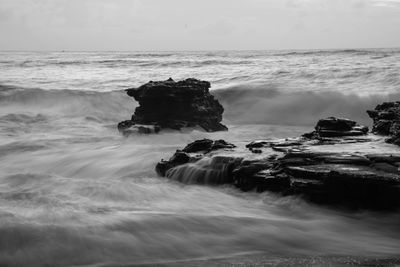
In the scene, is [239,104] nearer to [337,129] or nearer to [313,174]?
[337,129]

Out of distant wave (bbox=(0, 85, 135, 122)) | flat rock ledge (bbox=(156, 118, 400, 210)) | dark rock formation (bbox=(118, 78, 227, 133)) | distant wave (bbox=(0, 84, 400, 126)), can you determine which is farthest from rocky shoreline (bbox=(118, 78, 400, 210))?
distant wave (bbox=(0, 85, 135, 122))

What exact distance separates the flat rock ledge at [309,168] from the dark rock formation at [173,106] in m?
3.97

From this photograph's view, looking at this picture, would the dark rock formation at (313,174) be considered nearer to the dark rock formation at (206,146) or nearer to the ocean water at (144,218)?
the ocean water at (144,218)

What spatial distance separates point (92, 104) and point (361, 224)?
14522 mm

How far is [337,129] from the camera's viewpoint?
698 centimetres

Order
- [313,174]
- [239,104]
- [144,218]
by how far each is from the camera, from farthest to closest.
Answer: [239,104]
[313,174]
[144,218]

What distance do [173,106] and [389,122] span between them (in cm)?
559

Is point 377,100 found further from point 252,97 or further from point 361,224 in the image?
point 361,224

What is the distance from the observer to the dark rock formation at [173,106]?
435 inches

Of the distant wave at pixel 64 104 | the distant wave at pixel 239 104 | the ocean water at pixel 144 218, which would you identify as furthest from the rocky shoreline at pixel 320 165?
the distant wave at pixel 64 104

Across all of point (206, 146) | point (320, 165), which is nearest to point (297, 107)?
point (206, 146)

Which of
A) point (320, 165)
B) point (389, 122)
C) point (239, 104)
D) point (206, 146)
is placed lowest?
point (239, 104)

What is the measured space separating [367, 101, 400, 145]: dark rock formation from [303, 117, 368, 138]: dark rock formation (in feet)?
0.73

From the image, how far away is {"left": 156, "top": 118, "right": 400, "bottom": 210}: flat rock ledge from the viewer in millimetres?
4945
